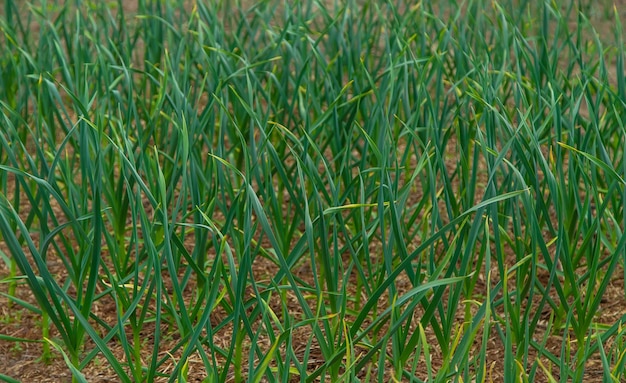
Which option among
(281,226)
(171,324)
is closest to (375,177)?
(281,226)

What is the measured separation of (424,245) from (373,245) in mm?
988

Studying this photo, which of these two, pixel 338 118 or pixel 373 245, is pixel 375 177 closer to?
pixel 338 118

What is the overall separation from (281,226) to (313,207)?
1.10 ft

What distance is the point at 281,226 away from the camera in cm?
205

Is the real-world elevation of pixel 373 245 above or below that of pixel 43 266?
below

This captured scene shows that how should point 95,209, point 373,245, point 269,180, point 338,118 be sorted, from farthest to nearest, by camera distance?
point 373,245, point 338,118, point 269,180, point 95,209

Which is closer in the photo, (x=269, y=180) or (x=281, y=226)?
(x=269, y=180)

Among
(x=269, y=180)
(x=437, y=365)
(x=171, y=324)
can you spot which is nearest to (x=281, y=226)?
(x=269, y=180)

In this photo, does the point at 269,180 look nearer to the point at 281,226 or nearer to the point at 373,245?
the point at 281,226

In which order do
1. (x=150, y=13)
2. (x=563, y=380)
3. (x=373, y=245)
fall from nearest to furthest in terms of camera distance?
(x=563, y=380) → (x=373, y=245) → (x=150, y=13)

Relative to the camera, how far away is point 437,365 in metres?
2.02

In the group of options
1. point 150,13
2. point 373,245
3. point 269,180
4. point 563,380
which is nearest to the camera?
point 563,380

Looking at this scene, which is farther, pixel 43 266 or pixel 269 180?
pixel 269 180

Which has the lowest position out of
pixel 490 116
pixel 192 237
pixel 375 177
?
pixel 192 237
